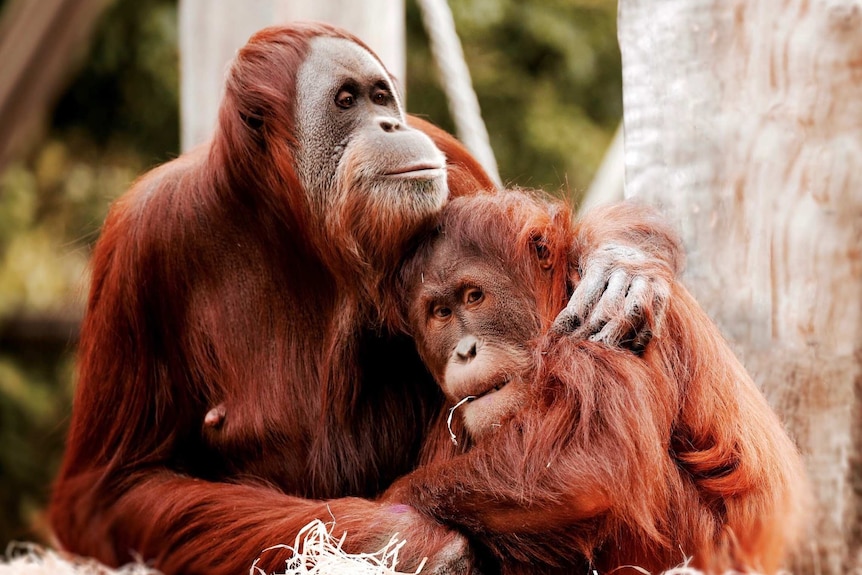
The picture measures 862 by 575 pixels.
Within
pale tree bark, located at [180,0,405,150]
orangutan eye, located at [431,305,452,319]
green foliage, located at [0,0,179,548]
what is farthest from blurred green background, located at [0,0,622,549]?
orangutan eye, located at [431,305,452,319]

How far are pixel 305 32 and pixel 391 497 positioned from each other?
3.95 feet

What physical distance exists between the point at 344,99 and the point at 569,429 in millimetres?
1013

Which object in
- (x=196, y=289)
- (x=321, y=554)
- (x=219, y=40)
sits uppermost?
(x=219, y=40)

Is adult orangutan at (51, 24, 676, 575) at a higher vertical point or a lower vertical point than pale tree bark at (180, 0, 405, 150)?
lower

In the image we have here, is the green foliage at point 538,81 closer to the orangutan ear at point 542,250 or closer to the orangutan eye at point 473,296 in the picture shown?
the orangutan ear at point 542,250

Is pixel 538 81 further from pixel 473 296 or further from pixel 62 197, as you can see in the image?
pixel 473 296

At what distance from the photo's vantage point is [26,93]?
4.22 meters

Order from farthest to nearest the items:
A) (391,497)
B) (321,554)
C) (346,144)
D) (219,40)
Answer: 1. (219,40)
2. (346,144)
3. (391,497)
4. (321,554)

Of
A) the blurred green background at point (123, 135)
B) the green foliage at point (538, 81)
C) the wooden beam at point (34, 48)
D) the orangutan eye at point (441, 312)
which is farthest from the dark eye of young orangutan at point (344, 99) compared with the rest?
the green foliage at point (538, 81)

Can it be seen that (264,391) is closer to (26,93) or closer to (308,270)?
(308,270)

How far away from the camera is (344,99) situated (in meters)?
2.57

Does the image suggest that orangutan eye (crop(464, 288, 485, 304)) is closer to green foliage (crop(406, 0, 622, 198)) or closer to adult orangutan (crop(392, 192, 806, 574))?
adult orangutan (crop(392, 192, 806, 574))

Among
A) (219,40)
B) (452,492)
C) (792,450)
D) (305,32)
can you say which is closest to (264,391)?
(452,492)

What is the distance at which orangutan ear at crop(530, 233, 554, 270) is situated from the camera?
2404mm
